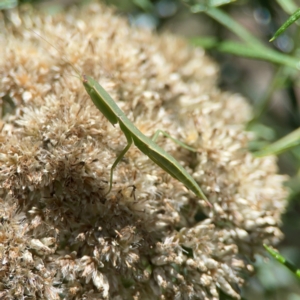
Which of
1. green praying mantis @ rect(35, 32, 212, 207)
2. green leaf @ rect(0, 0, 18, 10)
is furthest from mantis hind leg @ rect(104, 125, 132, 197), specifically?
green leaf @ rect(0, 0, 18, 10)

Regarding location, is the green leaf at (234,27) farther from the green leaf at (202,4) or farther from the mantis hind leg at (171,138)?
the mantis hind leg at (171,138)

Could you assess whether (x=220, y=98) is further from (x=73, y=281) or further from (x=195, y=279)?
(x=73, y=281)

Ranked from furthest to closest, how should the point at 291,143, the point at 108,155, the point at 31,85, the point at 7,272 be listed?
1. the point at 291,143
2. the point at 31,85
3. the point at 108,155
4. the point at 7,272

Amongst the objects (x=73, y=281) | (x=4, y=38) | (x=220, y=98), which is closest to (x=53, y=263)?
(x=73, y=281)

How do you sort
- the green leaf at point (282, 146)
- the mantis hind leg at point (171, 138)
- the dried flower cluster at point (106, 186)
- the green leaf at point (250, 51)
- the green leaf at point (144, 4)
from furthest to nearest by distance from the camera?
the green leaf at point (144, 4) < the green leaf at point (250, 51) < the green leaf at point (282, 146) < the mantis hind leg at point (171, 138) < the dried flower cluster at point (106, 186)

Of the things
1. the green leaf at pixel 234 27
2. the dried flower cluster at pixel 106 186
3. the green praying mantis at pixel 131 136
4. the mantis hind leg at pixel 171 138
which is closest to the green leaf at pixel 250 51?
the green leaf at pixel 234 27

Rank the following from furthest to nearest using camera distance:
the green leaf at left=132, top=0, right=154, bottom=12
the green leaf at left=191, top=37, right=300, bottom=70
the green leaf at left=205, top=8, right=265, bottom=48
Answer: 1. the green leaf at left=132, top=0, right=154, bottom=12
2. the green leaf at left=205, top=8, right=265, bottom=48
3. the green leaf at left=191, top=37, right=300, bottom=70

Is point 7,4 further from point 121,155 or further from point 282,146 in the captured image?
point 282,146

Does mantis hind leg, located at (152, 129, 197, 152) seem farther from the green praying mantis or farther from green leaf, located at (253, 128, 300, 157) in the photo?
green leaf, located at (253, 128, 300, 157)
